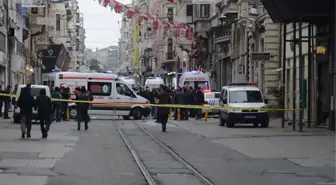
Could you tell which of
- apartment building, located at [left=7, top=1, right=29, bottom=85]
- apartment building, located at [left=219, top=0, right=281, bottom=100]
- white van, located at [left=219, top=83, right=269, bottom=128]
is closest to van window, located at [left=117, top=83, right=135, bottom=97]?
apartment building, located at [left=219, top=0, right=281, bottom=100]

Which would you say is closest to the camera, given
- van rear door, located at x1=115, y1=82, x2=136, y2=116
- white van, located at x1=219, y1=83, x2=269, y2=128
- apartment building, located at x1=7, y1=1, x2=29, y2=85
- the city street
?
the city street

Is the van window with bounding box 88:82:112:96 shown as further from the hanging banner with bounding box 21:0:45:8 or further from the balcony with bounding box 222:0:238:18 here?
the balcony with bounding box 222:0:238:18

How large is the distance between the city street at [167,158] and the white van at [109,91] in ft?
42.4

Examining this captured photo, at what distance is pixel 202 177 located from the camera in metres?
15.2

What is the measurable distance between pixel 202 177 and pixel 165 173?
106 centimetres

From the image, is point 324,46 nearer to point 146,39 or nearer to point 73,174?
point 73,174

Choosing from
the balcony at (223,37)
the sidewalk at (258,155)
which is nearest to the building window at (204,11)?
the balcony at (223,37)

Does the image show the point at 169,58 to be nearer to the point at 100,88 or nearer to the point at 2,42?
the point at 2,42

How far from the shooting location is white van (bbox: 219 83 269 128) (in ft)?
112

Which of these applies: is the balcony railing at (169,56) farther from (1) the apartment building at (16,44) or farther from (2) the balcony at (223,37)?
(2) the balcony at (223,37)

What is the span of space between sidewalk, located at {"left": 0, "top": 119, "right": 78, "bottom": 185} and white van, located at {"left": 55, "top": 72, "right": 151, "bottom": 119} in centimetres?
1309

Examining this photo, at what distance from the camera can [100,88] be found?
42.8 meters

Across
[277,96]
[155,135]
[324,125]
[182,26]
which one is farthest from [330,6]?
[182,26]

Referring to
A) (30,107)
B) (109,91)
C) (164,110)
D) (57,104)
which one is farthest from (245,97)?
(30,107)
